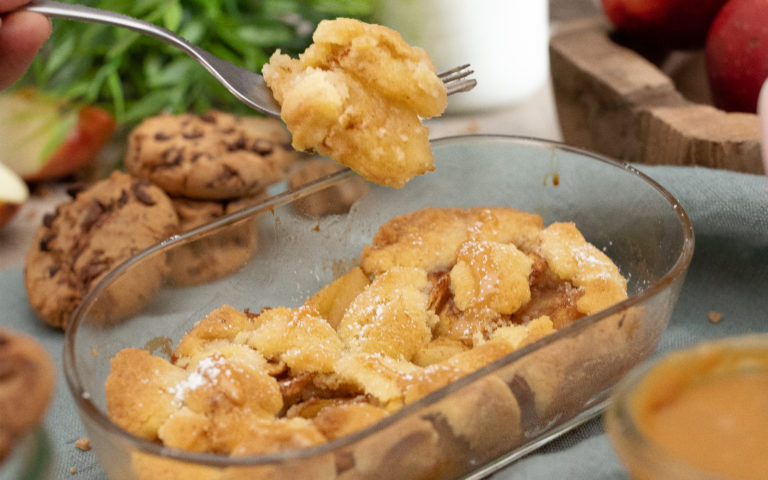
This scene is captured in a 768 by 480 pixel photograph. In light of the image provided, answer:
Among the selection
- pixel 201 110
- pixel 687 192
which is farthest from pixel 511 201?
pixel 201 110

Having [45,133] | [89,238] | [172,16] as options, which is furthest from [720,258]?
[45,133]

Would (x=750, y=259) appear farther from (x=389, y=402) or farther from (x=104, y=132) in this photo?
(x=104, y=132)

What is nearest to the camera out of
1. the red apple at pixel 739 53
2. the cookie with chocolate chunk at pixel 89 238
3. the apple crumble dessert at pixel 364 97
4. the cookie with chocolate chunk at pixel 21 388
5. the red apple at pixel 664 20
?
the cookie with chocolate chunk at pixel 21 388

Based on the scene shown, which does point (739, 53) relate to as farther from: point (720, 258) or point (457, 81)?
point (457, 81)

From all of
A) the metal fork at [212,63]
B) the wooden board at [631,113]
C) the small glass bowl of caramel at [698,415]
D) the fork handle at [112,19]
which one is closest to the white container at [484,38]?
the wooden board at [631,113]

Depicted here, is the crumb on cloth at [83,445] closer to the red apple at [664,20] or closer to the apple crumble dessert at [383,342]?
the apple crumble dessert at [383,342]

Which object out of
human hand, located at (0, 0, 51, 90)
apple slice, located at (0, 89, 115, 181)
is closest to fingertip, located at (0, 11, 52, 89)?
human hand, located at (0, 0, 51, 90)
